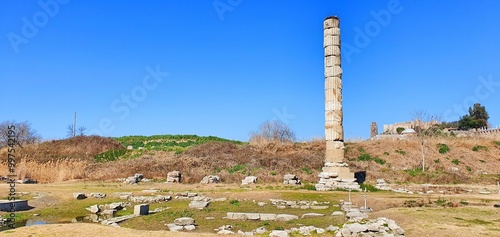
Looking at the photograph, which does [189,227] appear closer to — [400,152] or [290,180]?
[290,180]

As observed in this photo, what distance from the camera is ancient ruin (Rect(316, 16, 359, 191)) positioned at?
25.3 metres

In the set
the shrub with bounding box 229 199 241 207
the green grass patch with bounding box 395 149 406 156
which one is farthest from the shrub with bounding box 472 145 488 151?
the shrub with bounding box 229 199 241 207

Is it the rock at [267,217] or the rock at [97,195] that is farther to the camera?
the rock at [97,195]

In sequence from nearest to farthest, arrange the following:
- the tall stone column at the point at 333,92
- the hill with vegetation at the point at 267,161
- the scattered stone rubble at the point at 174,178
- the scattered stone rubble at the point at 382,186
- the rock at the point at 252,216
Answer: the rock at the point at 252,216, the scattered stone rubble at the point at 382,186, the tall stone column at the point at 333,92, the scattered stone rubble at the point at 174,178, the hill with vegetation at the point at 267,161

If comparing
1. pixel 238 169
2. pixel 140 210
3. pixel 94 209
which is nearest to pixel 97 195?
pixel 94 209

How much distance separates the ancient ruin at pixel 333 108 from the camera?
83.0 feet

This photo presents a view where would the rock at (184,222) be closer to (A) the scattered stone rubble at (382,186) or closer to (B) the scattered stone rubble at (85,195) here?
(B) the scattered stone rubble at (85,195)

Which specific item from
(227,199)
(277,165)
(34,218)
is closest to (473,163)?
(277,165)

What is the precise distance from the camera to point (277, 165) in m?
34.4

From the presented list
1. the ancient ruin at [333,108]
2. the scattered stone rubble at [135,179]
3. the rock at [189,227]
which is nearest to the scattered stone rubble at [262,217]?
the rock at [189,227]

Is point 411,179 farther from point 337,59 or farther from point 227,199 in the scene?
point 227,199

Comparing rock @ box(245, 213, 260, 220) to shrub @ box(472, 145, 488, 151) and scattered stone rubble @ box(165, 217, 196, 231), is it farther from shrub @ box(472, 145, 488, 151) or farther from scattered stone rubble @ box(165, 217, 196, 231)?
shrub @ box(472, 145, 488, 151)

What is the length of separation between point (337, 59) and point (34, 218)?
1957 cm

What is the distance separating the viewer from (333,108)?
26.1 meters
